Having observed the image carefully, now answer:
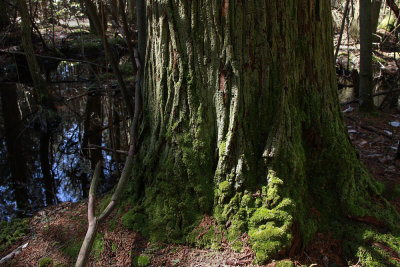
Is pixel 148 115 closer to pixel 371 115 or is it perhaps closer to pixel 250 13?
pixel 250 13

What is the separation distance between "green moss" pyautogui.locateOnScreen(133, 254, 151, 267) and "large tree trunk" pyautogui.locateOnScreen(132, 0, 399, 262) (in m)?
0.17

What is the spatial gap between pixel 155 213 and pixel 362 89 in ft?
15.5

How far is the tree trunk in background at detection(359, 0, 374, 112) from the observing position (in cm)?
511

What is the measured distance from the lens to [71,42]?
1456 cm

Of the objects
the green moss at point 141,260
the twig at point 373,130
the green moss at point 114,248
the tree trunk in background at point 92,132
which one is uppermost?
the twig at point 373,130

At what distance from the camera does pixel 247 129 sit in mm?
2104

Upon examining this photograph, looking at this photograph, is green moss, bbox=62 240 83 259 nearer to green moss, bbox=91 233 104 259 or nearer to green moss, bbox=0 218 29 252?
green moss, bbox=91 233 104 259

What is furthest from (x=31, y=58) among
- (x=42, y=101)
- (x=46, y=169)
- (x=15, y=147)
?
(x=46, y=169)

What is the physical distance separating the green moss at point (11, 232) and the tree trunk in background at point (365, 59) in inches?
216

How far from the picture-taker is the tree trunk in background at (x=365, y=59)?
16.8 feet

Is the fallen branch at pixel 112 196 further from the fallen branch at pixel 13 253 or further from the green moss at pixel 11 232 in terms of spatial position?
the green moss at pixel 11 232

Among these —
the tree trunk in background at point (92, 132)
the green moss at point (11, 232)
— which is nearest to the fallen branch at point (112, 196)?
the green moss at point (11, 232)

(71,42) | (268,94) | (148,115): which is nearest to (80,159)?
(148,115)

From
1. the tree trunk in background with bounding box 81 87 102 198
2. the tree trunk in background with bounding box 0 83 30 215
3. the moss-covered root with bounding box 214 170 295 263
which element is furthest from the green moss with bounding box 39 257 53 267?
the tree trunk in background with bounding box 0 83 30 215
